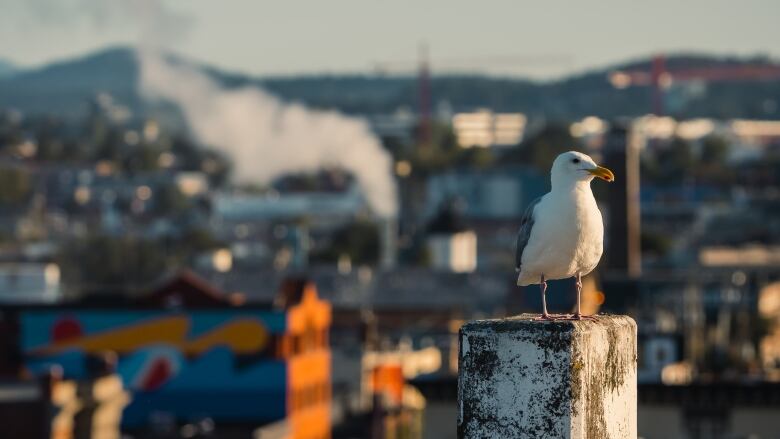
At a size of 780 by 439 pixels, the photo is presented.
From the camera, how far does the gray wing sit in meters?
11.0

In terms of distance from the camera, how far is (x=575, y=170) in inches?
418

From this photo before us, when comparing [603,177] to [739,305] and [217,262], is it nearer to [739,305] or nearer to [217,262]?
[739,305]

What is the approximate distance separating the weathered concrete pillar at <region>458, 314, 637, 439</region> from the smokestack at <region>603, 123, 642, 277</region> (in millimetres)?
115537

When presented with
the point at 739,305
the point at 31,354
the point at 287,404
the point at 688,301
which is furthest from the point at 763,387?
the point at 739,305

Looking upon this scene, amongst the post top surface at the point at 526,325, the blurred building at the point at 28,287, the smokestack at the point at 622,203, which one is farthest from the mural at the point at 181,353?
the post top surface at the point at 526,325

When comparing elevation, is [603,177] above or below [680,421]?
above

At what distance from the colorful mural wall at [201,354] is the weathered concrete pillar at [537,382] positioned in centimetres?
5669

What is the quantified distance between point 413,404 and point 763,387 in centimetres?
1285

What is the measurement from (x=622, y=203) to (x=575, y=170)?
392 ft

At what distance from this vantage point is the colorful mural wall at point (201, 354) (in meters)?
68.6

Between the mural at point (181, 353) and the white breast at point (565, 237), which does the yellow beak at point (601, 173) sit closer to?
the white breast at point (565, 237)

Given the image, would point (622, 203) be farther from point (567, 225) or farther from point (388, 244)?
point (567, 225)

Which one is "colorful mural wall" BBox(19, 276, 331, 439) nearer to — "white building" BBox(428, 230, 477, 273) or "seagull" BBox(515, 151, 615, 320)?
"seagull" BBox(515, 151, 615, 320)

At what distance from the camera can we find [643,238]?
178m
